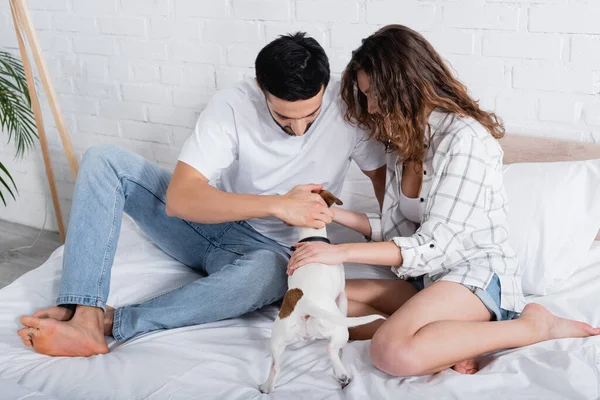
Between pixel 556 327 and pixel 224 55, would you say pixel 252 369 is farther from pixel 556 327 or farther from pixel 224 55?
pixel 224 55

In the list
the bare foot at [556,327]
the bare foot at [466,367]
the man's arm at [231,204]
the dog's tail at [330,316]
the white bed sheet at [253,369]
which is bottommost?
the bare foot at [466,367]

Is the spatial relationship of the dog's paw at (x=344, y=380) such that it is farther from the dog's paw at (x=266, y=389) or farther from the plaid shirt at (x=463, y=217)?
the plaid shirt at (x=463, y=217)

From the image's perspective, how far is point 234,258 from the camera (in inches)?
70.9

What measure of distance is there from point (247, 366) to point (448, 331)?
0.44 m

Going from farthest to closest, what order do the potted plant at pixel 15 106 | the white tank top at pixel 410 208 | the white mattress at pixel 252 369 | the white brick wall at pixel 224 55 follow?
the potted plant at pixel 15 106
the white brick wall at pixel 224 55
the white tank top at pixel 410 208
the white mattress at pixel 252 369

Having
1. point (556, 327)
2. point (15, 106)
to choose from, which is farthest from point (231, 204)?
point (15, 106)

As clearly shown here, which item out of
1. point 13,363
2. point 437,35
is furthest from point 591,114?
point 13,363

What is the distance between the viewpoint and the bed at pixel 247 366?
1.33 meters

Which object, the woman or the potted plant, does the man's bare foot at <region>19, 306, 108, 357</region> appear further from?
the potted plant

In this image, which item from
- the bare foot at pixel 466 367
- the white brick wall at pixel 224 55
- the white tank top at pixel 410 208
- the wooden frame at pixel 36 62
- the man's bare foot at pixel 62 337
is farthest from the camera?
the wooden frame at pixel 36 62

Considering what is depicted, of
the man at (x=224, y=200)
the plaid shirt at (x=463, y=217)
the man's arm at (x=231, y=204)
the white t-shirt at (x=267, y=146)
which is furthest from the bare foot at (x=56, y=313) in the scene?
the plaid shirt at (x=463, y=217)

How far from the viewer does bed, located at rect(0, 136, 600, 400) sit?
1333 mm

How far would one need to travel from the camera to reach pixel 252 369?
1.49 meters

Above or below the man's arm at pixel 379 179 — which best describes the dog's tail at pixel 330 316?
below
